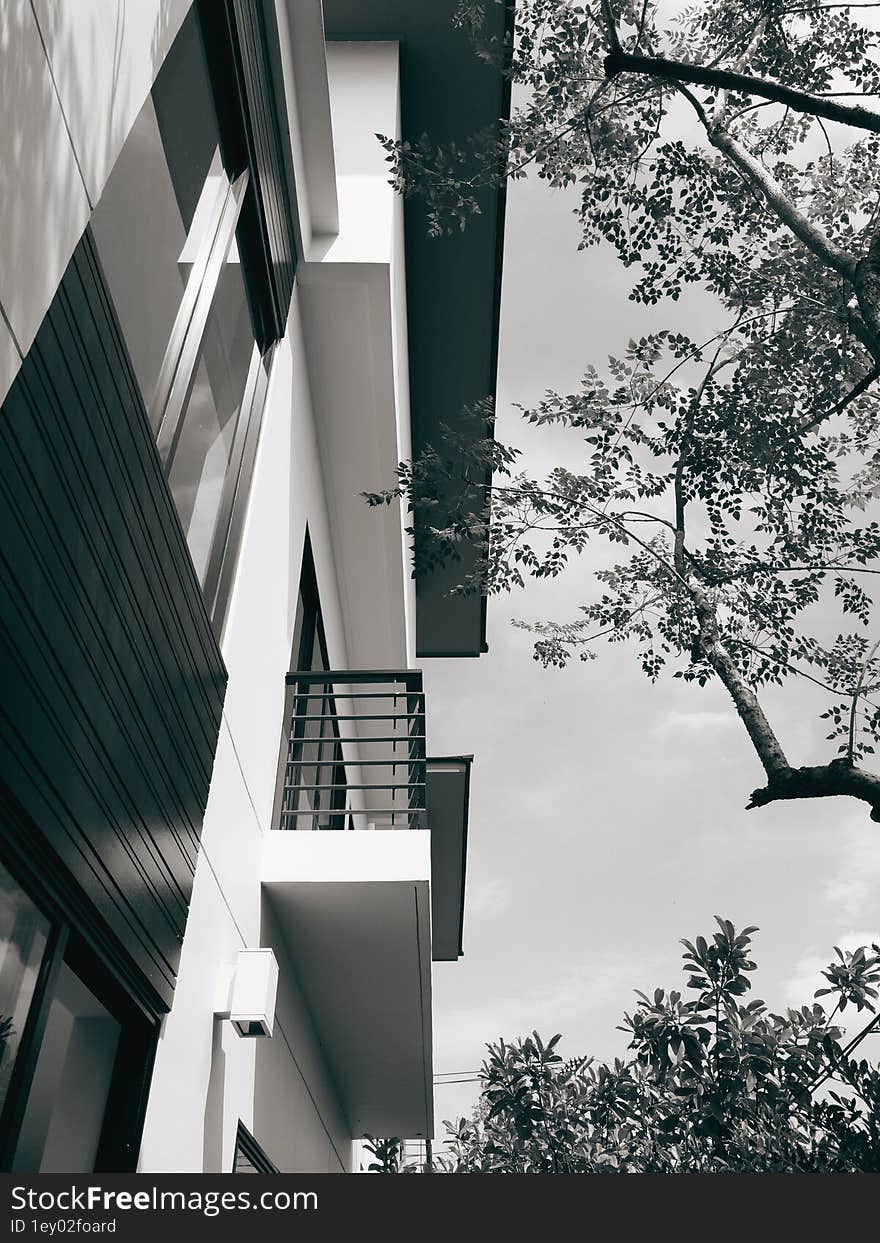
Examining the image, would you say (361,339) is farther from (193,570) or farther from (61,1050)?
(61,1050)

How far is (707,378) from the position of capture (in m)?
6.38

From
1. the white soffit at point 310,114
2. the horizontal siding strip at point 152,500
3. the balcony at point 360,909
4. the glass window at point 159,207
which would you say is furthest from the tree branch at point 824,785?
the white soffit at point 310,114

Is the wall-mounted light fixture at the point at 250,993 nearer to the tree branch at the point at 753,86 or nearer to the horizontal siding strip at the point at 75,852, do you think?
the horizontal siding strip at the point at 75,852

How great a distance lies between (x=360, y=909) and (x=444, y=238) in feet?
23.1

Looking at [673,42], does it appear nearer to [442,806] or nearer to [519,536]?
[519,536]

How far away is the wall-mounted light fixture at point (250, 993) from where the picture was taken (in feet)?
14.6

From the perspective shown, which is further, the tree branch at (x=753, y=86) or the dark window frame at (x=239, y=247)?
the tree branch at (x=753, y=86)

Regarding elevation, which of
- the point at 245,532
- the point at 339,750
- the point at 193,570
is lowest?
the point at 193,570

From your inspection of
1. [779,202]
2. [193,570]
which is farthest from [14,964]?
[779,202]

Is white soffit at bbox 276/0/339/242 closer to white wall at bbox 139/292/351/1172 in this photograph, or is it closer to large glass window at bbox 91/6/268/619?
white wall at bbox 139/292/351/1172

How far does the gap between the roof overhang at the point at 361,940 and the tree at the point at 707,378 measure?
2042 millimetres

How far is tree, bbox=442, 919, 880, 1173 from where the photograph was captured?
13.5 ft

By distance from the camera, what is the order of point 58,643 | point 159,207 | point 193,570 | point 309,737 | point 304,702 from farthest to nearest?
point 309,737
point 304,702
point 193,570
point 159,207
point 58,643

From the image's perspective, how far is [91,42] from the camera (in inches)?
109
